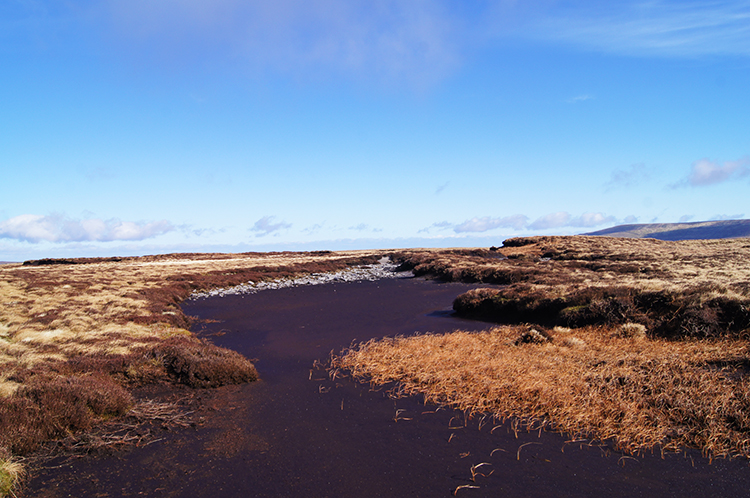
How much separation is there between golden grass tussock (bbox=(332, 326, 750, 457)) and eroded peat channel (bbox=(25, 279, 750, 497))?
1.92 feet

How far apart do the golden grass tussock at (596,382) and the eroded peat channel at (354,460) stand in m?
0.59

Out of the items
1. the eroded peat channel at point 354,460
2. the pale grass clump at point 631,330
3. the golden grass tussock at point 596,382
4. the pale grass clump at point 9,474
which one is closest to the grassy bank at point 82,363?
the pale grass clump at point 9,474

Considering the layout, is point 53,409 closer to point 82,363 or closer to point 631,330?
point 82,363

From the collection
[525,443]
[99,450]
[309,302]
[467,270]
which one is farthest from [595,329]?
[467,270]

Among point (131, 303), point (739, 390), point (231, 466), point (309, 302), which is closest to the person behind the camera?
point (231, 466)

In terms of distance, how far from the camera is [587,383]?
34.1 feet

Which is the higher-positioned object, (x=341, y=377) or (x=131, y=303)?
(x=131, y=303)

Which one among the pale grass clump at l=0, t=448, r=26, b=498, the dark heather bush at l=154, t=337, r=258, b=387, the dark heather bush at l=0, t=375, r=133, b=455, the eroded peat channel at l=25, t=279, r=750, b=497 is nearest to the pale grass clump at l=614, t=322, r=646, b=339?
the eroded peat channel at l=25, t=279, r=750, b=497

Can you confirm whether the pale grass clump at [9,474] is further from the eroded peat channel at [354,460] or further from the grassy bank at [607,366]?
the grassy bank at [607,366]

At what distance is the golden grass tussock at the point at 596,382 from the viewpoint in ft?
27.0

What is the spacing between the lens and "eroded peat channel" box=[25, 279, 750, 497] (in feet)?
22.4

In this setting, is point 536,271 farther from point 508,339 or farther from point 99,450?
point 99,450

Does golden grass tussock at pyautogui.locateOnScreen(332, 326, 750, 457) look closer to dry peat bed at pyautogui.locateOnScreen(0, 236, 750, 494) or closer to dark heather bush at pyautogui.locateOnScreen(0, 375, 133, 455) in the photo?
dry peat bed at pyautogui.locateOnScreen(0, 236, 750, 494)

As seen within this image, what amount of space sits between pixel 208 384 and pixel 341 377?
13.8ft
